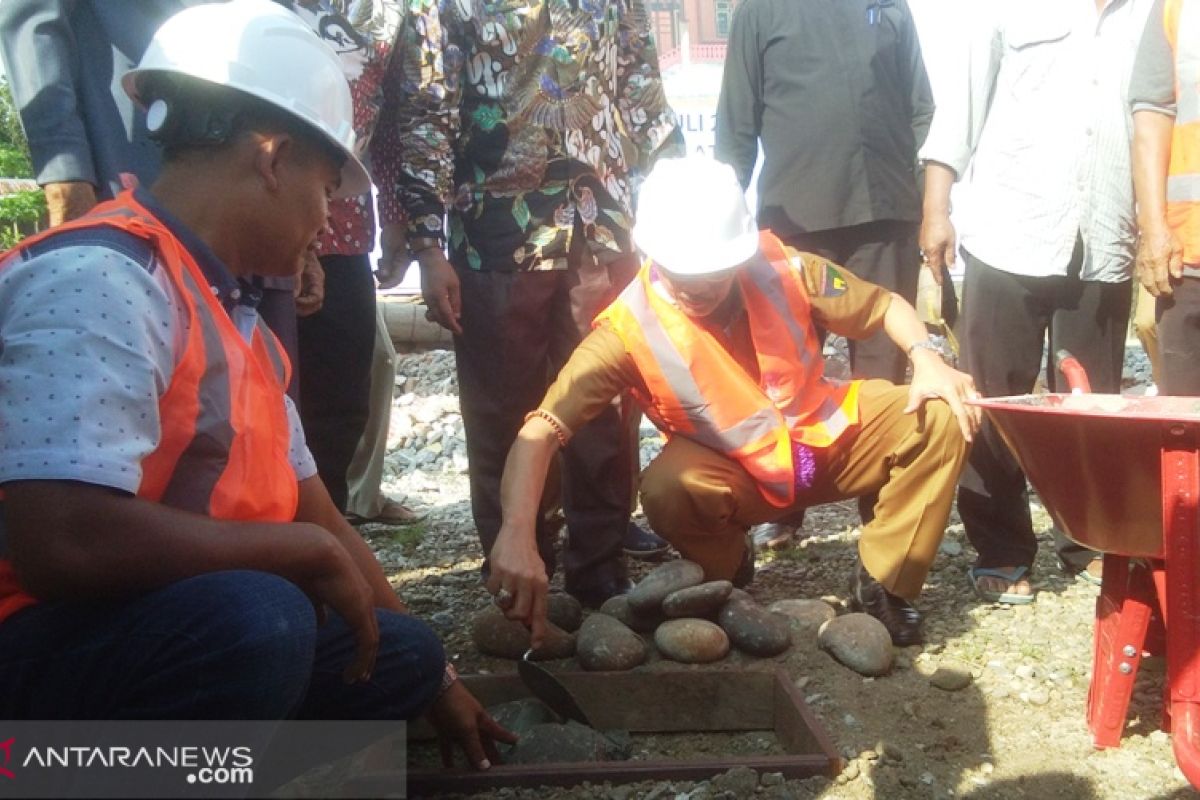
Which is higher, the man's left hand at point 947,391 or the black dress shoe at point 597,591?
the man's left hand at point 947,391

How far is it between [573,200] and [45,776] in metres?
2.22

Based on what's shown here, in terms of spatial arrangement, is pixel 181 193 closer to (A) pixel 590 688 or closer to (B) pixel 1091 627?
(A) pixel 590 688

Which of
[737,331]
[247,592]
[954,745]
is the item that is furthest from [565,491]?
[247,592]

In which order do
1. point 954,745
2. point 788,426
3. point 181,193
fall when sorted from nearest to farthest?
1. point 181,193
2. point 954,745
3. point 788,426

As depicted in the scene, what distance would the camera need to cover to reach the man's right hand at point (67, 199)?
255 centimetres

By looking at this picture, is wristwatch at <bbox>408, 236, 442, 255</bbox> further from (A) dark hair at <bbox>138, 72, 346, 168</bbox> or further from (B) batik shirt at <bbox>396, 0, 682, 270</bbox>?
(A) dark hair at <bbox>138, 72, 346, 168</bbox>

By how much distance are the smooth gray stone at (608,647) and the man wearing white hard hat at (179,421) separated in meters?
1.12

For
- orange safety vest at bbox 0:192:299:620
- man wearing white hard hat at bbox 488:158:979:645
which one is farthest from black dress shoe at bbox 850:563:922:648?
orange safety vest at bbox 0:192:299:620

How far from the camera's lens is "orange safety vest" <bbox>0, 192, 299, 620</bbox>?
5.27 feet

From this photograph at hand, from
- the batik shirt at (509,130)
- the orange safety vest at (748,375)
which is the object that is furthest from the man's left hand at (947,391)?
the batik shirt at (509,130)

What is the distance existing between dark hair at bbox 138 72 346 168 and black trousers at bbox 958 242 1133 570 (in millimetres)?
2309

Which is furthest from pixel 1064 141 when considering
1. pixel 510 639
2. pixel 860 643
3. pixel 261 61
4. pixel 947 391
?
pixel 261 61

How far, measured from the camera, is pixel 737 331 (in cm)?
327

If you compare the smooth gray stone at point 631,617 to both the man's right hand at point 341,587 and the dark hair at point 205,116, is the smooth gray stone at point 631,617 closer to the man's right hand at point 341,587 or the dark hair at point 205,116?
the man's right hand at point 341,587
